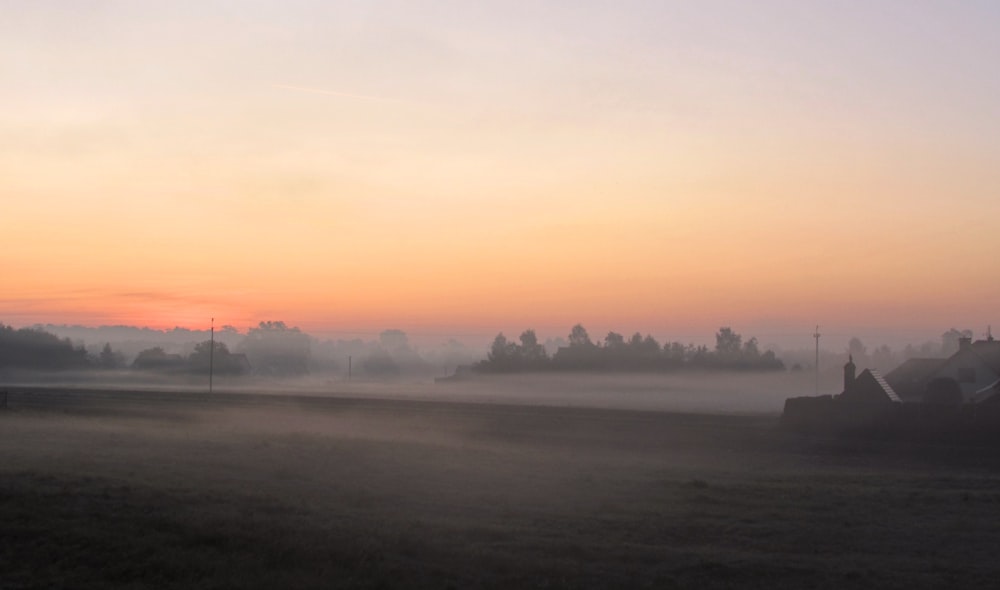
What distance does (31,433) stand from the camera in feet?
118

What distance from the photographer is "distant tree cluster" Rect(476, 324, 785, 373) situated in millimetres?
165125

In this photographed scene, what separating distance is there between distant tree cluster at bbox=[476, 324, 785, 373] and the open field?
125318 millimetres

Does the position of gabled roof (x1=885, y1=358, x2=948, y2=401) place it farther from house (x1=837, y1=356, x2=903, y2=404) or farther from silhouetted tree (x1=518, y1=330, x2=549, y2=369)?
silhouetted tree (x1=518, y1=330, x2=549, y2=369)

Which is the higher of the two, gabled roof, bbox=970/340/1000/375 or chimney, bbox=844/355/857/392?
gabled roof, bbox=970/340/1000/375

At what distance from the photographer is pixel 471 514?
20672 mm

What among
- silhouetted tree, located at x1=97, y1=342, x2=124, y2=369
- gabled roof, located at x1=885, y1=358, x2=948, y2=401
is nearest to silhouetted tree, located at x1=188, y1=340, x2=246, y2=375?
silhouetted tree, located at x1=97, y1=342, x2=124, y2=369

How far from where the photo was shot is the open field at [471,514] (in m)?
15.2

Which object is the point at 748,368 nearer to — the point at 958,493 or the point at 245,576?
the point at 958,493

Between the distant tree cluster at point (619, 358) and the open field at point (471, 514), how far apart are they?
4934 inches

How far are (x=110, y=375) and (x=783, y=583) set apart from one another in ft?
457

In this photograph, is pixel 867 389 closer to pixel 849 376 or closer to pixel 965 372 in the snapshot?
pixel 849 376

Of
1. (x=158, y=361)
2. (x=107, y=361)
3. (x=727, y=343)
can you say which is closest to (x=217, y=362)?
(x=158, y=361)

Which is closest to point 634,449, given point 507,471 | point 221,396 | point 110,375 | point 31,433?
point 507,471

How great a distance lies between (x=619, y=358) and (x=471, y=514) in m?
150
